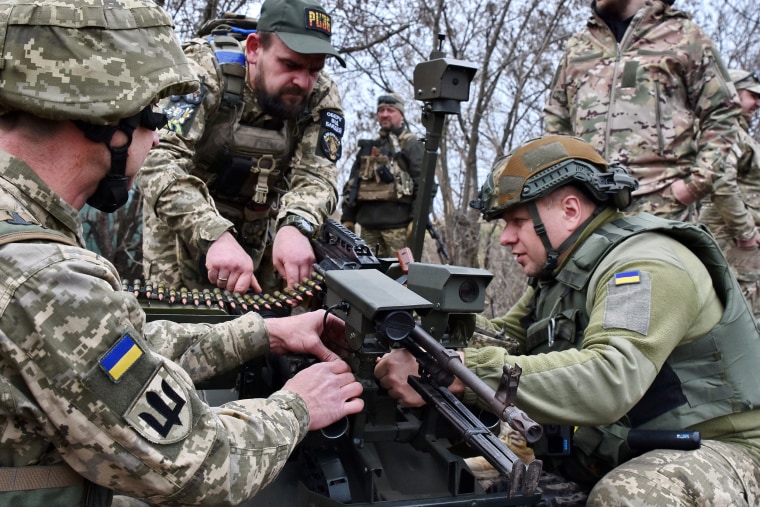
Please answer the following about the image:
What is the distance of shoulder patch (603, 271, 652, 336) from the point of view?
274 centimetres

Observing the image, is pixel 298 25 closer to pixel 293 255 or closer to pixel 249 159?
pixel 249 159

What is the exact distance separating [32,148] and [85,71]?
0.80ft

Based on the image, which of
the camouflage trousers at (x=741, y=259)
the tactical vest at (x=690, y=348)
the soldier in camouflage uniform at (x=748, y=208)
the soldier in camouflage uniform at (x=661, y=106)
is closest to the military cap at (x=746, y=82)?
the soldier in camouflage uniform at (x=748, y=208)

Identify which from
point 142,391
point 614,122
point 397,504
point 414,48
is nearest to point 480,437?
point 397,504

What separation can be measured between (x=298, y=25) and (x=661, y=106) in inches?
100

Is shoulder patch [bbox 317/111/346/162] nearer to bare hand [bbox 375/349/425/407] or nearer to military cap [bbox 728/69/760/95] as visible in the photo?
bare hand [bbox 375/349/425/407]

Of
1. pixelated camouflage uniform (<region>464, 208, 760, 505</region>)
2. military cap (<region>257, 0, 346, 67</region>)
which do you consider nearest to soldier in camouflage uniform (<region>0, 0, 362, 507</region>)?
pixelated camouflage uniform (<region>464, 208, 760, 505</region>)

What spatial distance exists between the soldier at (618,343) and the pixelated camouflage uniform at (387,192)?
7047 mm

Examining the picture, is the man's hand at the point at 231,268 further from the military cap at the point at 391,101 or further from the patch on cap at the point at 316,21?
the military cap at the point at 391,101

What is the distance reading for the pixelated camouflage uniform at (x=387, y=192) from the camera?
1049 cm

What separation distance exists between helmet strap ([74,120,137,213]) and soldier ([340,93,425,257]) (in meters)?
8.32

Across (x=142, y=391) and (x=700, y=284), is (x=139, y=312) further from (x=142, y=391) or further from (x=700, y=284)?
(x=700, y=284)

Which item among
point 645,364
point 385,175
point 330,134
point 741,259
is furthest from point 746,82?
point 645,364

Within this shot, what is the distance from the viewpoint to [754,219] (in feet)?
26.1
